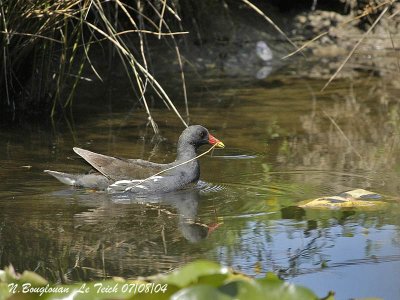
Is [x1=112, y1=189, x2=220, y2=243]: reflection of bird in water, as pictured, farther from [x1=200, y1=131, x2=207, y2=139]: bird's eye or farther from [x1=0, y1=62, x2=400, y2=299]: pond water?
[x1=200, y1=131, x2=207, y2=139]: bird's eye

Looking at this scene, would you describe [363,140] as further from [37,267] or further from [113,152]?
[37,267]

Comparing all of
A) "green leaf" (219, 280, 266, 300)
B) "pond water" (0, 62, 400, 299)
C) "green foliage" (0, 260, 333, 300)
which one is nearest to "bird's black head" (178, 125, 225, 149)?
"pond water" (0, 62, 400, 299)

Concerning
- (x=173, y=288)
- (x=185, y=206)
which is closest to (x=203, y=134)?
(x=185, y=206)

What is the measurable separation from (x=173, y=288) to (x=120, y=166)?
14.7ft

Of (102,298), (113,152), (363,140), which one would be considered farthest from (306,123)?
(102,298)

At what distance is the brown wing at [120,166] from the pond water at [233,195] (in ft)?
0.61

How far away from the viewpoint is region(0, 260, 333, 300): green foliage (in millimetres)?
3904

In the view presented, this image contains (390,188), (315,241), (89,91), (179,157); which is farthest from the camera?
(89,91)

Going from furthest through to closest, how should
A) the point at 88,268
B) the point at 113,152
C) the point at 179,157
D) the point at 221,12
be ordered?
the point at 221,12 → the point at 113,152 → the point at 179,157 → the point at 88,268

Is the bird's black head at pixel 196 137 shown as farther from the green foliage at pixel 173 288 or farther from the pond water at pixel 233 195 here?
the green foliage at pixel 173 288

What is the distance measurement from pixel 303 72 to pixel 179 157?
5232 mm

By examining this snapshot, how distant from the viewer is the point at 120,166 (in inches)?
330

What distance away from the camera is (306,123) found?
418 inches

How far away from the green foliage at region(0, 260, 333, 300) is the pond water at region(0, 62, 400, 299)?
1658 millimetres
